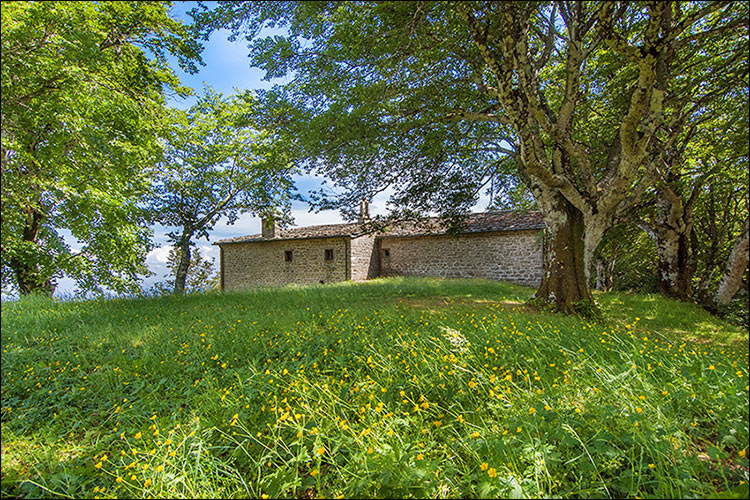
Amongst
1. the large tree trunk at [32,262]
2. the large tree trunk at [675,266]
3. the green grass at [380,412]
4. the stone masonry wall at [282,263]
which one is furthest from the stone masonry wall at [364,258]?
the large tree trunk at [675,266]

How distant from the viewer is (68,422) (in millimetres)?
2691

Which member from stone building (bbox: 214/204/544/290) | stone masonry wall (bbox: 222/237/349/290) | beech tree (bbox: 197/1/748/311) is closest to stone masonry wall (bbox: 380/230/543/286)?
stone building (bbox: 214/204/544/290)

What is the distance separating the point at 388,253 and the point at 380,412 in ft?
58.5

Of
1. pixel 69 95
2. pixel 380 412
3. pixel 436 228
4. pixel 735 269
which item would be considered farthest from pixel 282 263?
pixel 735 269

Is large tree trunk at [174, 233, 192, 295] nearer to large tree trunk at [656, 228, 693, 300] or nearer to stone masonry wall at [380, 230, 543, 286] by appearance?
stone masonry wall at [380, 230, 543, 286]

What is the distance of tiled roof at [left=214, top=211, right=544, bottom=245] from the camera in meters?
16.2

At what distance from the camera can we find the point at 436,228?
56.4ft

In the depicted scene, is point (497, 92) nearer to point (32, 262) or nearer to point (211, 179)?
point (32, 262)

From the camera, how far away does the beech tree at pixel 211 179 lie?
10455 millimetres

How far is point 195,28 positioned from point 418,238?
1666cm

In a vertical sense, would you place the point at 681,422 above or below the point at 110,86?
below

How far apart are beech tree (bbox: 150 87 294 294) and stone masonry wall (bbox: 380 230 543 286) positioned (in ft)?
28.5

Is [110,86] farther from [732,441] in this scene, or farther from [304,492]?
[732,441]

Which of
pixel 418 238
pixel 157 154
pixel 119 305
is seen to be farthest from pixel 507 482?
pixel 418 238
